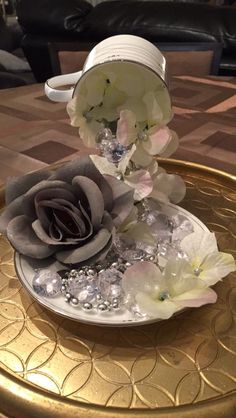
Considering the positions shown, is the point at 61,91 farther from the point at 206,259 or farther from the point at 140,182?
the point at 206,259

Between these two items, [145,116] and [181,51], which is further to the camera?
[181,51]

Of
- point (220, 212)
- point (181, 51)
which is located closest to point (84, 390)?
point (220, 212)

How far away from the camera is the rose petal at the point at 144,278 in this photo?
382 millimetres

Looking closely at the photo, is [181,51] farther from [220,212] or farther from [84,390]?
[84,390]

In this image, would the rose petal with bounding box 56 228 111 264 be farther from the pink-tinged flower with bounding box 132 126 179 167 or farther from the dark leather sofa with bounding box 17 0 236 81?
the dark leather sofa with bounding box 17 0 236 81

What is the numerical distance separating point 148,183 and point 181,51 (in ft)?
3.30

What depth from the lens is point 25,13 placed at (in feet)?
7.00

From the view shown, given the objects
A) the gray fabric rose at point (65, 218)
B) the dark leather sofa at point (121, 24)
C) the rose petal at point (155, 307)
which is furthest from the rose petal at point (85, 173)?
the dark leather sofa at point (121, 24)

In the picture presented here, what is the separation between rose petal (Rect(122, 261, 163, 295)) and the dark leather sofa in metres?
1.53

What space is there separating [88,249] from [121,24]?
1.80 metres

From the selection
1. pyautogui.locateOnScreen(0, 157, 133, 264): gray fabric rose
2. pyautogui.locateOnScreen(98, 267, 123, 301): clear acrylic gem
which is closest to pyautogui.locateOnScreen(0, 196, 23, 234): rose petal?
pyautogui.locateOnScreen(0, 157, 133, 264): gray fabric rose

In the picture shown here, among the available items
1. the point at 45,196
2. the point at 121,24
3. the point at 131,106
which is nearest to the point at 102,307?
the point at 45,196

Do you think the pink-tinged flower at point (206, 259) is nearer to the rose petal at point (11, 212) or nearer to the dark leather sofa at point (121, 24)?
the rose petal at point (11, 212)

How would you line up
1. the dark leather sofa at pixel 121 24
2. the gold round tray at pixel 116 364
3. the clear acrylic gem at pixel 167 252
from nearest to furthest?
the gold round tray at pixel 116 364
the clear acrylic gem at pixel 167 252
the dark leather sofa at pixel 121 24
